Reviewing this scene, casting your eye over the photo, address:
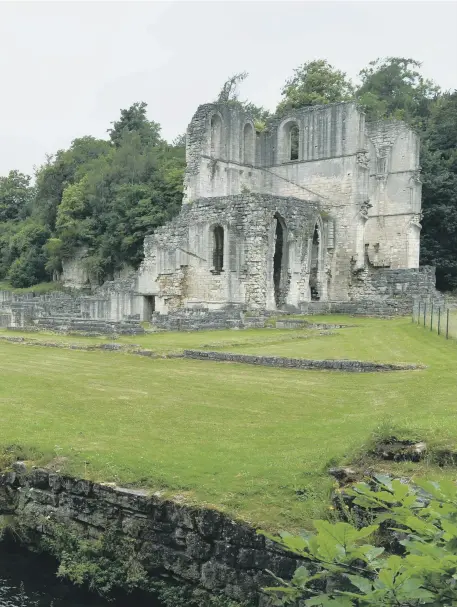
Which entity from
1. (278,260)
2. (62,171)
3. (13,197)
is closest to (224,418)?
(278,260)

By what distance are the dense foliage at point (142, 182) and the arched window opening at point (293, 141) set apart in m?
2.22

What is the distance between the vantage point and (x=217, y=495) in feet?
22.9

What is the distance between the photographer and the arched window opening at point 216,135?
4016 centimetres

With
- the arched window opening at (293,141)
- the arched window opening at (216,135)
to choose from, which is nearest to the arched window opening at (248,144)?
the arched window opening at (293,141)

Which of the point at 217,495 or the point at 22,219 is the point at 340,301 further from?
the point at 22,219

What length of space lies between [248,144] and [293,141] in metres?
5.53

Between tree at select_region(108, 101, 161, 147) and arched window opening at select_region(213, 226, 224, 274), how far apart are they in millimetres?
30462

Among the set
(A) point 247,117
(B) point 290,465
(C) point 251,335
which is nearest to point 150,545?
(B) point 290,465

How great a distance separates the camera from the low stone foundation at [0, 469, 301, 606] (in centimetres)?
642

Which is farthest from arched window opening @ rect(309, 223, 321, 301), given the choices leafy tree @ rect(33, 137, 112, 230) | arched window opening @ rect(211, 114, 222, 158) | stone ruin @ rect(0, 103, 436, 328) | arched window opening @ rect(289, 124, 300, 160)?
leafy tree @ rect(33, 137, 112, 230)

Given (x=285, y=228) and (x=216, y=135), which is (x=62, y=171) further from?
(x=285, y=228)

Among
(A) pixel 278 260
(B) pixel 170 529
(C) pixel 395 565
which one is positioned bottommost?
(B) pixel 170 529

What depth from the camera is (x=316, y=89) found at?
5369cm

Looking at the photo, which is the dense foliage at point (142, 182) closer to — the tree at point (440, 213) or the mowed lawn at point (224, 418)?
the tree at point (440, 213)
